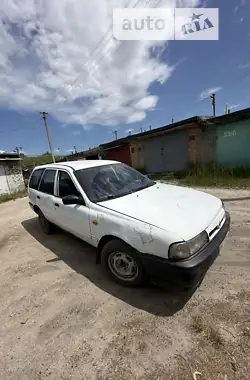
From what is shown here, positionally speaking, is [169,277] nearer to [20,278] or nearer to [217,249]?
[217,249]

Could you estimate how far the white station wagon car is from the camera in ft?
6.63

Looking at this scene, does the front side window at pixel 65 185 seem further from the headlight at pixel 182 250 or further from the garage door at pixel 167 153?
the garage door at pixel 167 153

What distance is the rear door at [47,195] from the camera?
3.91 meters

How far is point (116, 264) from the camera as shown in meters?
2.62

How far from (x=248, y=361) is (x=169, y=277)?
2.74 feet

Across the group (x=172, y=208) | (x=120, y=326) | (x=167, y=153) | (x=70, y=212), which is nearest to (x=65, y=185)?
(x=70, y=212)

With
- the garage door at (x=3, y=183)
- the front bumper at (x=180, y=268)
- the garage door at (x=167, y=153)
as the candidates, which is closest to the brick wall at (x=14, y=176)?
the garage door at (x=3, y=183)

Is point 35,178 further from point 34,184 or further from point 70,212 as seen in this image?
point 70,212

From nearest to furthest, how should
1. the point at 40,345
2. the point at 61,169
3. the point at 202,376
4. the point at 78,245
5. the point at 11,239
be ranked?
the point at 202,376 → the point at 40,345 → the point at 61,169 → the point at 78,245 → the point at 11,239

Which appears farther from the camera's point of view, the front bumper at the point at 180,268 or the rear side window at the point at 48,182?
the rear side window at the point at 48,182

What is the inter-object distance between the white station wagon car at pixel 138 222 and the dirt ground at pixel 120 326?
1.01 ft

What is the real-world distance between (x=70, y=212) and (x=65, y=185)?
55cm

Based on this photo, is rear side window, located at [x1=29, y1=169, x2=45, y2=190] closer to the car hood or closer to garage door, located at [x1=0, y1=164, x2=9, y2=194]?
the car hood

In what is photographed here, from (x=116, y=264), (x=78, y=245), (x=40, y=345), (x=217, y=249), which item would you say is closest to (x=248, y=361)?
(x=217, y=249)
